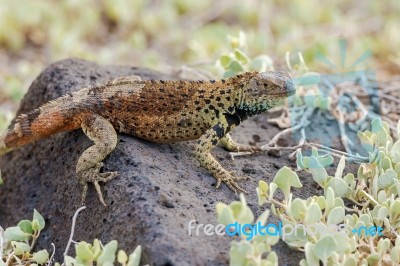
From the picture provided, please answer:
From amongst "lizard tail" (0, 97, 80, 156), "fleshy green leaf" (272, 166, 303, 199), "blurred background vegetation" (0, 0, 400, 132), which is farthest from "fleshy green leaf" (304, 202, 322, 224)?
"blurred background vegetation" (0, 0, 400, 132)

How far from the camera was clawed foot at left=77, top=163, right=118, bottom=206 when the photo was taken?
382cm

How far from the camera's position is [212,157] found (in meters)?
4.14

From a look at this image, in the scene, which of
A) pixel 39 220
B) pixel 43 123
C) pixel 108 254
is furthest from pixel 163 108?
pixel 108 254

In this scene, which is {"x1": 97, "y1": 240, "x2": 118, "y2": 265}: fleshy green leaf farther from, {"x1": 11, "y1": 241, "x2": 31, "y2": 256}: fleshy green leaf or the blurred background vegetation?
the blurred background vegetation

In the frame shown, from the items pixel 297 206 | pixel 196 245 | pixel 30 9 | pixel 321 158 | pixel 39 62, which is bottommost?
pixel 196 245

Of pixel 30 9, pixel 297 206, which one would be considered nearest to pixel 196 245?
pixel 297 206

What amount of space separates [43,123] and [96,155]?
1.81 ft

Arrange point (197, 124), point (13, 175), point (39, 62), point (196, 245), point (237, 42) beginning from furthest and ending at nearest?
point (39, 62)
point (237, 42)
point (13, 175)
point (197, 124)
point (196, 245)

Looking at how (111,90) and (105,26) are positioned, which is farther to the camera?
(105,26)

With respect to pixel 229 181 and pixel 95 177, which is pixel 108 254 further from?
pixel 229 181

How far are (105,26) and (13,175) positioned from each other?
4518mm

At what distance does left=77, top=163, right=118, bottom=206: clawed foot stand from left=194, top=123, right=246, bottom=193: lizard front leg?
61 centimetres

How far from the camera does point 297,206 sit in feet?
10.9

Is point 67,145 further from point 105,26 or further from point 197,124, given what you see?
point 105,26
